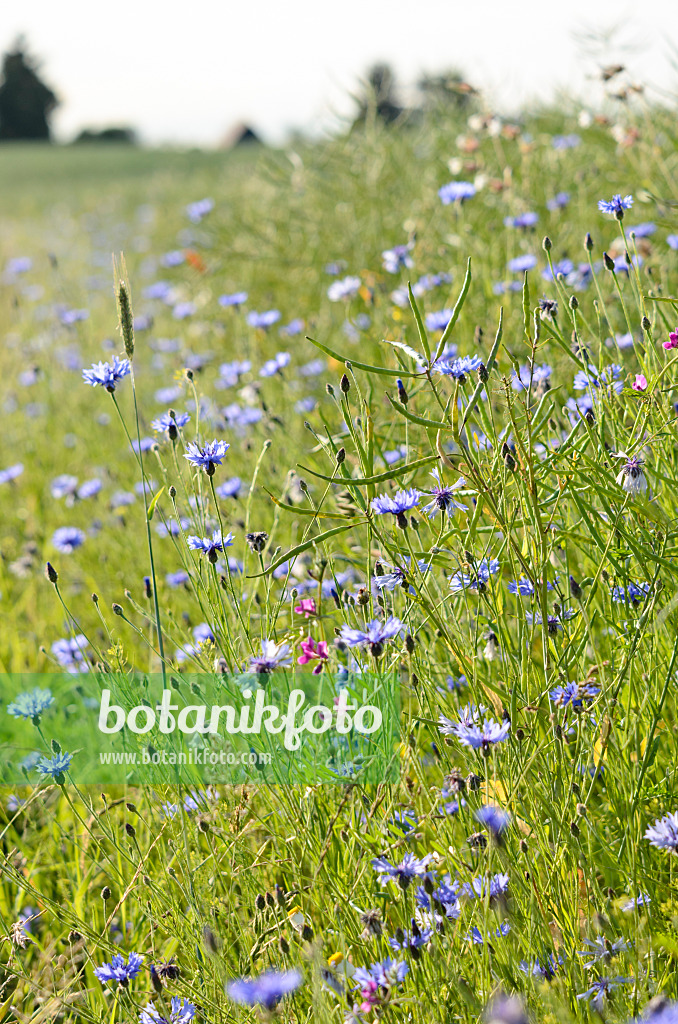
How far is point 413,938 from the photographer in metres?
1.00

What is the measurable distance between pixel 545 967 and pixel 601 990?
0.06 meters

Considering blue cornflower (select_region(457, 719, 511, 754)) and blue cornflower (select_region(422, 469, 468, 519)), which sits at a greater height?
blue cornflower (select_region(422, 469, 468, 519))

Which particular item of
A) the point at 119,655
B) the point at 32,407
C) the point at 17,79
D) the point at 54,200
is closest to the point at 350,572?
the point at 119,655

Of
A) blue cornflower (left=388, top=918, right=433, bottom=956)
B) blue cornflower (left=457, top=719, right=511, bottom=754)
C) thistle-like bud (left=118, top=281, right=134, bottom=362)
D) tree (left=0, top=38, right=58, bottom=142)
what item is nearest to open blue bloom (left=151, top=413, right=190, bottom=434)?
thistle-like bud (left=118, top=281, right=134, bottom=362)

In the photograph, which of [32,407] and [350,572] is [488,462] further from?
[32,407]

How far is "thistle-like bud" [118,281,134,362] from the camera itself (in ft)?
4.09

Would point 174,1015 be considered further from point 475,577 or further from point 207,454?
point 207,454

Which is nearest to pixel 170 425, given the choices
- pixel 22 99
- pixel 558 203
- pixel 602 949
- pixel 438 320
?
pixel 602 949

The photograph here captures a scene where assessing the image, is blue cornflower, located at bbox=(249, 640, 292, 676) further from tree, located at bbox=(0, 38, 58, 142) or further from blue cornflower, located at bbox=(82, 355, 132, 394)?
tree, located at bbox=(0, 38, 58, 142)

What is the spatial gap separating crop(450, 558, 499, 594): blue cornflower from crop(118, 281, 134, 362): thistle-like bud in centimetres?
58

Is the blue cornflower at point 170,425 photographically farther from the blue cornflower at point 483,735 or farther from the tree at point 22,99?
the tree at point 22,99

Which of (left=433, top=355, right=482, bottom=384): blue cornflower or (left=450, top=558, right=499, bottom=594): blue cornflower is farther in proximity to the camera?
(left=433, top=355, right=482, bottom=384): blue cornflower

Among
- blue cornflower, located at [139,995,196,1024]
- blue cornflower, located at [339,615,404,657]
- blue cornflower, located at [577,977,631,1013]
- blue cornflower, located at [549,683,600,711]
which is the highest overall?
blue cornflower, located at [339,615,404,657]

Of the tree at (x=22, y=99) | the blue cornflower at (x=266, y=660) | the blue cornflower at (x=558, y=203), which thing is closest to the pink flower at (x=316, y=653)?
the blue cornflower at (x=266, y=660)
